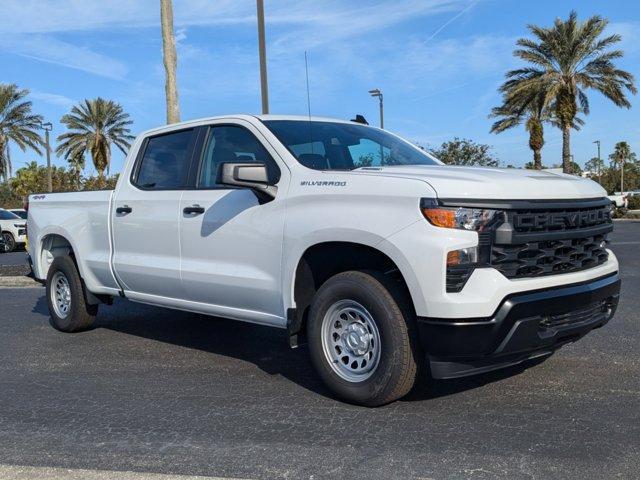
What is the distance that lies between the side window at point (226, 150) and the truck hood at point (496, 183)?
1050mm

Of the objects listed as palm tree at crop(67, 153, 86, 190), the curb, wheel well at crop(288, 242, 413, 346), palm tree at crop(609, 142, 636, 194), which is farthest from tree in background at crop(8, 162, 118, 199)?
palm tree at crop(609, 142, 636, 194)

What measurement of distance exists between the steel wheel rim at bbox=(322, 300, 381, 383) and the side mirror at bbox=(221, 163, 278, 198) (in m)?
1.00

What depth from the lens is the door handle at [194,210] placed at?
523cm

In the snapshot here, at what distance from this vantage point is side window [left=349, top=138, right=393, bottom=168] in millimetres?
5203

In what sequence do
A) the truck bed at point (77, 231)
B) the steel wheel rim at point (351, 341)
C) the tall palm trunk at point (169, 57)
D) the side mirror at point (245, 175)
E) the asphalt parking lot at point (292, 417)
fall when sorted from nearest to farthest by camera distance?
the asphalt parking lot at point (292, 417) < the steel wheel rim at point (351, 341) < the side mirror at point (245, 175) < the truck bed at point (77, 231) < the tall palm trunk at point (169, 57)

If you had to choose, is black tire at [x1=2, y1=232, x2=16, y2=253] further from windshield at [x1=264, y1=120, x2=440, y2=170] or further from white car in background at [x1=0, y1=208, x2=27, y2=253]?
windshield at [x1=264, y1=120, x2=440, y2=170]

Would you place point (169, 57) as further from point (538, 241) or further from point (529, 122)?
point (529, 122)

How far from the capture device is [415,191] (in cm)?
392

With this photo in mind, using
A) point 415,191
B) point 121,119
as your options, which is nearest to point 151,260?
point 415,191

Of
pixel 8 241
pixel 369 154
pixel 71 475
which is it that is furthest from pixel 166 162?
Answer: pixel 8 241

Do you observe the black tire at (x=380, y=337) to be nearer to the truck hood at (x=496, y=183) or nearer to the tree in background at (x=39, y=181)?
the truck hood at (x=496, y=183)

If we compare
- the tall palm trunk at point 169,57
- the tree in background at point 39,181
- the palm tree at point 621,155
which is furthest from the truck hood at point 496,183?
the palm tree at point 621,155

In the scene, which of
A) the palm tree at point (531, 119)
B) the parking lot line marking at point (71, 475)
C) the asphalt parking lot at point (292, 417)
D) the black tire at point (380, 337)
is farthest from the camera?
the palm tree at point (531, 119)

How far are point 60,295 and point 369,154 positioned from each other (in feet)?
12.8
